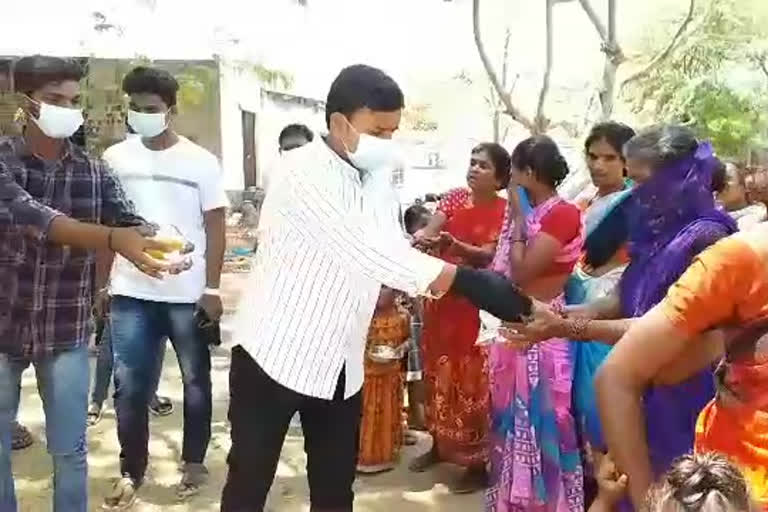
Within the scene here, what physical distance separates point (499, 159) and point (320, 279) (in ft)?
6.23

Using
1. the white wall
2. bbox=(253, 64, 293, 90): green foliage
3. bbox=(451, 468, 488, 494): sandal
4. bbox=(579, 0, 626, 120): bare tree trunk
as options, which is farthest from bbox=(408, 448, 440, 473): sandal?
bbox=(253, 64, 293, 90): green foliage

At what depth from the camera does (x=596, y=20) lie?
8.49 metres

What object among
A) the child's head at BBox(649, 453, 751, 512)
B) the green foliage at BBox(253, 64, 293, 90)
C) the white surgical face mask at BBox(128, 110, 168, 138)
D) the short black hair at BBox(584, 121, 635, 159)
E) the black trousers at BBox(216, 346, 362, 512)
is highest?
the green foliage at BBox(253, 64, 293, 90)

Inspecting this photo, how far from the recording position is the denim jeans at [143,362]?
3801 mm

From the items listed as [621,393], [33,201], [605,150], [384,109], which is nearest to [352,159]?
[384,109]

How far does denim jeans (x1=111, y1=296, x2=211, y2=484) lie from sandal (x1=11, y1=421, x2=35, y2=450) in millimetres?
1006

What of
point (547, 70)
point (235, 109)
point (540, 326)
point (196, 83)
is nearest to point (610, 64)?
point (547, 70)

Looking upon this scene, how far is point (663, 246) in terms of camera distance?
231cm

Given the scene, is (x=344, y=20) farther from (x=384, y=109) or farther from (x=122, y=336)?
(x=384, y=109)

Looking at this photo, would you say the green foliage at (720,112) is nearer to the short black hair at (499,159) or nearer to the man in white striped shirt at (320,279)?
the short black hair at (499,159)

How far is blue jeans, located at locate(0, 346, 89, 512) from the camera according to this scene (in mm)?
2887

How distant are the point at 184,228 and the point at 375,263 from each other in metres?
1.72

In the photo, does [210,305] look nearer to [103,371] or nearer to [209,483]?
[209,483]

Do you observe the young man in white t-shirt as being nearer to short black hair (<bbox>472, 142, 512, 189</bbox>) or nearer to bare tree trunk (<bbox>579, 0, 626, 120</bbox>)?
short black hair (<bbox>472, 142, 512, 189</bbox>)
